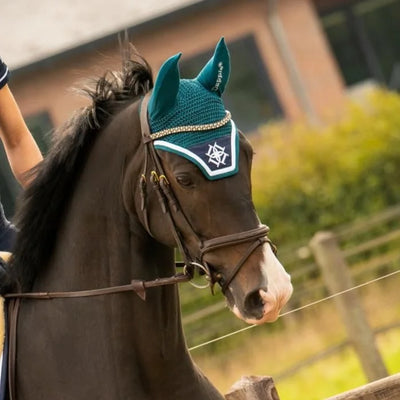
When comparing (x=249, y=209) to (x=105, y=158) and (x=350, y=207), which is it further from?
(x=350, y=207)

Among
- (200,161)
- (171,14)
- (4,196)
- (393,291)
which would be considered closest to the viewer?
(200,161)

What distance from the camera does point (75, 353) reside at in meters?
4.40

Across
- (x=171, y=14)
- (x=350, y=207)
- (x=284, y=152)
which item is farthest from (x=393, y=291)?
(x=171, y=14)

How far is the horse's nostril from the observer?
4.01 m

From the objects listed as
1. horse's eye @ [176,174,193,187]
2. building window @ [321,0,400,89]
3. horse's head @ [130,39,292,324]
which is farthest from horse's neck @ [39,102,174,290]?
building window @ [321,0,400,89]

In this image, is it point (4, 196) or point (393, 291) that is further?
point (4, 196)

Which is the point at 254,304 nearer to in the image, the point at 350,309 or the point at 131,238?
the point at 131,238

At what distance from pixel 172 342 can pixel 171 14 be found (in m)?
19.9

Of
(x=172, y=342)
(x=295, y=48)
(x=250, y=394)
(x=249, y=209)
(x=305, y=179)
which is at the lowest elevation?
(x=295, y=48)

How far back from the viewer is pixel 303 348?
1311 centimetres

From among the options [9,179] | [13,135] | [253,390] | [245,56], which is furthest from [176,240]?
[245,56]

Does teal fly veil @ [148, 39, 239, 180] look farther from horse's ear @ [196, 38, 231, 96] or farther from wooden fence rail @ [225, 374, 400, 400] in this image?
wooden fence rail @ [225, 374, 400, 400]

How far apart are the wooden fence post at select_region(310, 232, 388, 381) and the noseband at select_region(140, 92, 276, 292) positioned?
622 centimetres

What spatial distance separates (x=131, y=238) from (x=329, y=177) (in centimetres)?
1246
